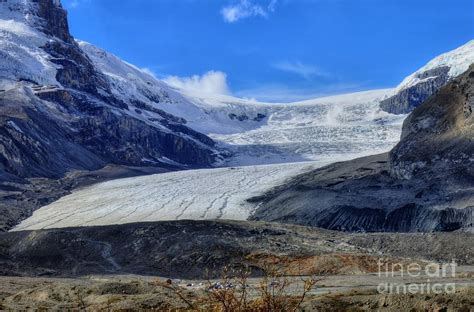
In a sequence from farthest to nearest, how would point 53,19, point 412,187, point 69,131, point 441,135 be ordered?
1. point 53,19
2. point 69,131
3. point 441,135
4. point 412,187

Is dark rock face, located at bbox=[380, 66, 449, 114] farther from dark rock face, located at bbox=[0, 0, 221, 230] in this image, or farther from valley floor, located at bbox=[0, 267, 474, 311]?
valley floor, located at bbox=[0, 267, 474, 311]

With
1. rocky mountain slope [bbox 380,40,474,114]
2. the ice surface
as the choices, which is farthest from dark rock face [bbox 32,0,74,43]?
the ice surface

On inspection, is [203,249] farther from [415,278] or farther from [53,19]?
[53,19]

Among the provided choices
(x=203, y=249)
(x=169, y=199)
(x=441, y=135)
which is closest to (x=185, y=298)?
(x=203, y=249)

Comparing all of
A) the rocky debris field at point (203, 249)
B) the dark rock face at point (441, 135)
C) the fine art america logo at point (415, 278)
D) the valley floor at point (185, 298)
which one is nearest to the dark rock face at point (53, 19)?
the dark rock face at point (441, 135)

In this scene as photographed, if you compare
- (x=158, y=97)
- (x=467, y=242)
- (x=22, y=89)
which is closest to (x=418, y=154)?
(x=467, y=242)

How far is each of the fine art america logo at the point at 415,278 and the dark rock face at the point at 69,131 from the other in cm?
3669

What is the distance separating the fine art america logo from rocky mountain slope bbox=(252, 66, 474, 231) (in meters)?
10.1

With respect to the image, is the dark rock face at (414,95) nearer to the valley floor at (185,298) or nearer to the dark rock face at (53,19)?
the dark rock face at (53,19)

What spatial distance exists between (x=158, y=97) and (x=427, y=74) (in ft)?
251

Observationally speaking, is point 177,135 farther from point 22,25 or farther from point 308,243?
point 308,243

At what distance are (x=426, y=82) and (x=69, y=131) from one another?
9865 cm

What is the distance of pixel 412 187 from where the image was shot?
131ft

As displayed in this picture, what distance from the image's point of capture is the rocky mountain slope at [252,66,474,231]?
35.1 m
